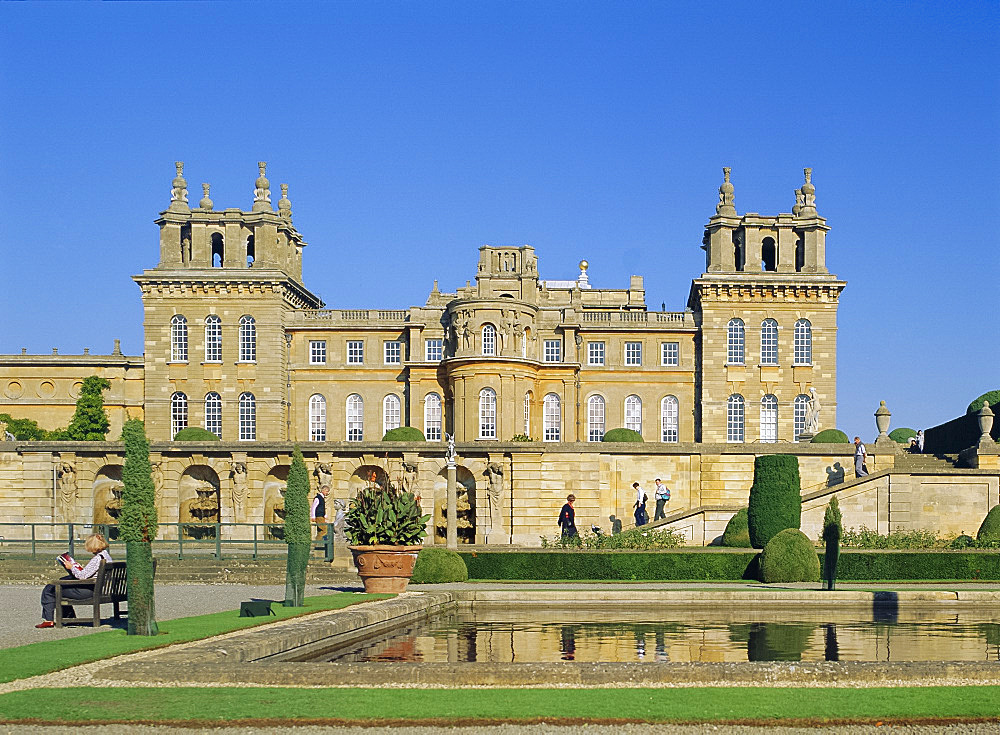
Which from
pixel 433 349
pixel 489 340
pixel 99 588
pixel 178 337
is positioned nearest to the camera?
pixel 99 588

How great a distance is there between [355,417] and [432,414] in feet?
13.0

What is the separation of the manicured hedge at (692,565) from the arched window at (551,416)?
26713 mm

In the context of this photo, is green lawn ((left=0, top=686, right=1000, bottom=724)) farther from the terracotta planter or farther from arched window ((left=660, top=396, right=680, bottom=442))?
arched window ((left=660, top=396, right=680, bottom=442))

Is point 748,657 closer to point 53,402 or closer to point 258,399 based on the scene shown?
point 258,399

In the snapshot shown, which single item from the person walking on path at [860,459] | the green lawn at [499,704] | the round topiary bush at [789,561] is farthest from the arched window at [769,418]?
the green lawn at [499,704]

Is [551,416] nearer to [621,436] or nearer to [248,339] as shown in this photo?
[621,436]

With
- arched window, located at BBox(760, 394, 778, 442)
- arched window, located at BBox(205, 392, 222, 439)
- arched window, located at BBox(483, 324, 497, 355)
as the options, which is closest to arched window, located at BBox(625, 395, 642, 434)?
arched window, located at BBox(760, 394, 778, 442)

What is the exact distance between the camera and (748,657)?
1448cm

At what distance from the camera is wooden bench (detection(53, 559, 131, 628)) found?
16.3 metres

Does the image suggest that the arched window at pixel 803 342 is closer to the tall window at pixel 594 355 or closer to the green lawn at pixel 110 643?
the tall window at pixel 594 355

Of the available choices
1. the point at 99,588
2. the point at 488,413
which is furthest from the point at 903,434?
the point at 99,588

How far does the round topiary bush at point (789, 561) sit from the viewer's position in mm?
25750

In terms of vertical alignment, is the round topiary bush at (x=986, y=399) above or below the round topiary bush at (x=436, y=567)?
above

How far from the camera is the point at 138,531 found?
47.8 ft
